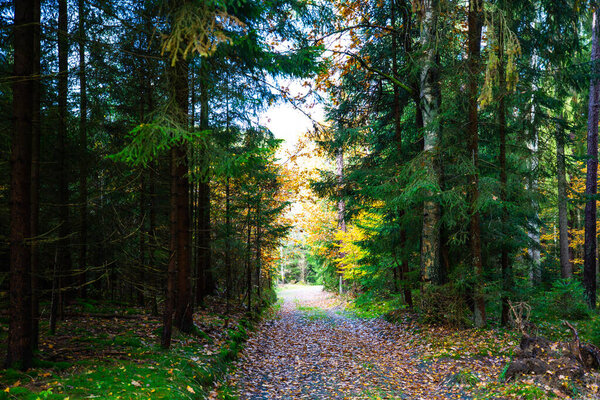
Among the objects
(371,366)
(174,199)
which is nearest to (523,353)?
(371,366)

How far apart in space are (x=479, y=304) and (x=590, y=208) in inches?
298

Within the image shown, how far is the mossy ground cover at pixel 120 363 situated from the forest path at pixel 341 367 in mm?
835

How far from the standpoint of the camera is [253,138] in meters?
11.5

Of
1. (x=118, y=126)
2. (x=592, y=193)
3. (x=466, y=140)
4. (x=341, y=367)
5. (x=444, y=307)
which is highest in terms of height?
(x=118, y=126)

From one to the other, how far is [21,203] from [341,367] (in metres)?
6.89

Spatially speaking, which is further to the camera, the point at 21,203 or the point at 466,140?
the point at 466,140

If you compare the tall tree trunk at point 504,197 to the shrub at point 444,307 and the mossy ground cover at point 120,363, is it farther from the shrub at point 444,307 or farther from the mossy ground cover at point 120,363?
the mossy ground cover at point 120,363

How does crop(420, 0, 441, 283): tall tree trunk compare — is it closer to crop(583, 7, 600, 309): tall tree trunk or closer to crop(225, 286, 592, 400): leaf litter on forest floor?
crop(225, 286, 592, 400): leaf litter on forest floor

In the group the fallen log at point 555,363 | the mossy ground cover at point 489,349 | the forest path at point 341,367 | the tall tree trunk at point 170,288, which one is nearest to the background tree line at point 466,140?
the mossy ground cover at point 489,349

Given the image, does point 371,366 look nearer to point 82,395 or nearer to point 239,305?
point 82,395

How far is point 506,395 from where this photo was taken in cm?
499

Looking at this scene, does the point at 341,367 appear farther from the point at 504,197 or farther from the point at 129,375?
the point at 504,197

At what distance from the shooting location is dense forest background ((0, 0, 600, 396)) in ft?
16.5

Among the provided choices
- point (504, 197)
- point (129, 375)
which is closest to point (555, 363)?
point (504, 197)
